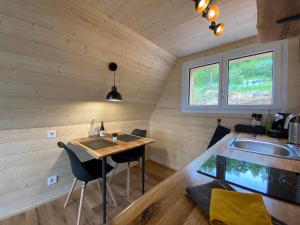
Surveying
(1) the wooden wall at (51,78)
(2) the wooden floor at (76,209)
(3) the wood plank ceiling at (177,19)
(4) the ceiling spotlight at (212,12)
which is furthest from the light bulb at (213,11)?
(2) the wooden floor at (76,209)

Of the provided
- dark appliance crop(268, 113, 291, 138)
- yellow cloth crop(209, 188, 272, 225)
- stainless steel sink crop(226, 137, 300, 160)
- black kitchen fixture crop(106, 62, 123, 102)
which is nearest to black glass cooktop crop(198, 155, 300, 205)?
yellow cloth crop(209, 188, 272, 225)

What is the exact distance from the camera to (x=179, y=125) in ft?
9.30

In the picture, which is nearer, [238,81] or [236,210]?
[236,210]

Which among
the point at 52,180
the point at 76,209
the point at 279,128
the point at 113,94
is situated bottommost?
the point at 76,209

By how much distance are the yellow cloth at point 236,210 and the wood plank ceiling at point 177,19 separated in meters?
1.51

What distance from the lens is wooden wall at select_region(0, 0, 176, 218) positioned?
127 cm

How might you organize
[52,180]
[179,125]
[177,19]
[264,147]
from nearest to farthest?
[264,147]
[177,19]
[52,180]
[179,125]

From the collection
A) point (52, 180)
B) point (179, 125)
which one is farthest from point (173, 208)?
point (179, 125)

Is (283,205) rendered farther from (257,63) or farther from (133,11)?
(257,63)

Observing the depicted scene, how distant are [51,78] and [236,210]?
77.1 inches

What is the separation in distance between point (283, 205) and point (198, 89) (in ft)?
7.46

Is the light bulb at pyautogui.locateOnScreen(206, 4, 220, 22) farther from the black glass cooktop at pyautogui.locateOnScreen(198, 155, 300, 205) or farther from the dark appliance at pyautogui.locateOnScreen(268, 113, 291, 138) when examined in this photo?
the dark appliance at pyautogui.locateOnScreen(268, 113, 291, 138)

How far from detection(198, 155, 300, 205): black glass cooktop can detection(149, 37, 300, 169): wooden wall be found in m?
1.44

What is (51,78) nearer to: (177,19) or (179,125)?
(177,19)
